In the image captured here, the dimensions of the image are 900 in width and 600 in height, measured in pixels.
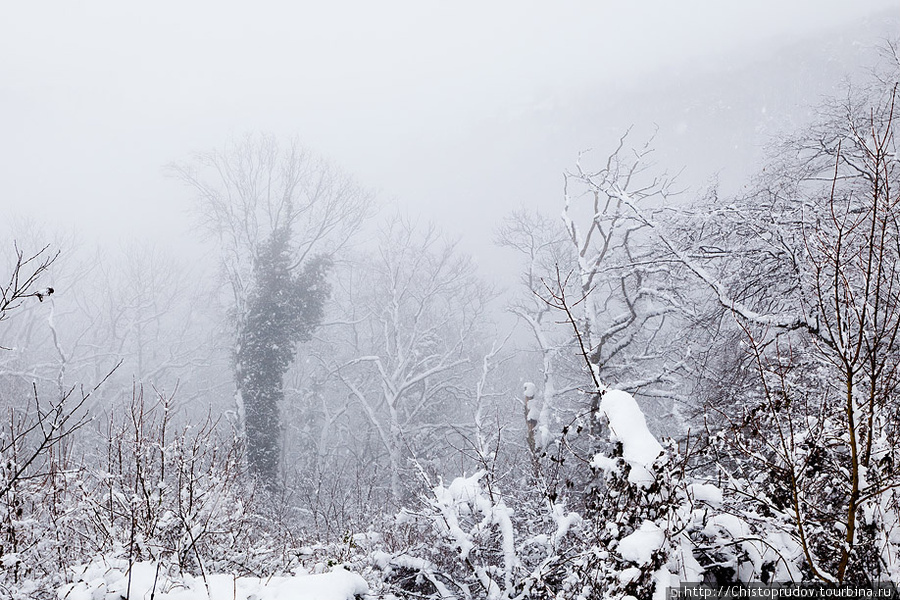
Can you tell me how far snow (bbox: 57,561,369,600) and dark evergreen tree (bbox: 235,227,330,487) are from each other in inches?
490

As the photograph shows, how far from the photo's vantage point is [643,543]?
2578 millimetres

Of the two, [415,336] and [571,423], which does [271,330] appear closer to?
[415,336]

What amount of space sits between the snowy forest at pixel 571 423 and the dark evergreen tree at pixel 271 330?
0.27ft

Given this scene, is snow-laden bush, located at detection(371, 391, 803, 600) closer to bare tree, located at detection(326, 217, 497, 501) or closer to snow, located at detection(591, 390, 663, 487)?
snow, located at detection(591, 390, 663, 487)

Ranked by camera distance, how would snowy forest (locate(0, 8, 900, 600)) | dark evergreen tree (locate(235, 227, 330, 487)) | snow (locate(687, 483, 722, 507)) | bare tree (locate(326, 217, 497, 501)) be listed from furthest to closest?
1. bare tree (locate(326, 217, 497, 501))
2. dark evergreen tree (locate(235, 227, 330, 487))
3. snow (locate(687, 483, 722, 507))
4. snowy forest (locate(0, 8, 900, 600))

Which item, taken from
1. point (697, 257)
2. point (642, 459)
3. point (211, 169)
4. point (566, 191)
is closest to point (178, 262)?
point (211, 169)

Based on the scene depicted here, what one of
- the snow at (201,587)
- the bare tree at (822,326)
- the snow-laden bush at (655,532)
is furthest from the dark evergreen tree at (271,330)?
the snow-laden bush at (655,532)

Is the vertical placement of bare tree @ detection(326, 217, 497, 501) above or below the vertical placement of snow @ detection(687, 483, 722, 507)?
above

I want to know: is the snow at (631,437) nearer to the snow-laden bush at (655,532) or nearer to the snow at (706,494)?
the snow-laden bush at (655,532)

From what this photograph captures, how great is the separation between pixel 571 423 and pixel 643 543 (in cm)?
115

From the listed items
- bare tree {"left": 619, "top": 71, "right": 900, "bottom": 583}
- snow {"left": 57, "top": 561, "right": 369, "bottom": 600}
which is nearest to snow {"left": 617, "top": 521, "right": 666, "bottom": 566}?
bare tree {"left": 619, "top": 71, "right": 900, "bottom": 583}

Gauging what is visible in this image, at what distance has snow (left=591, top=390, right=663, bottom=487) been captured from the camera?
110 inches

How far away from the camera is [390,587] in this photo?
4.21 meters

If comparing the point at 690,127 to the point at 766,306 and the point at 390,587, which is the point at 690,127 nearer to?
the point at 766,306
